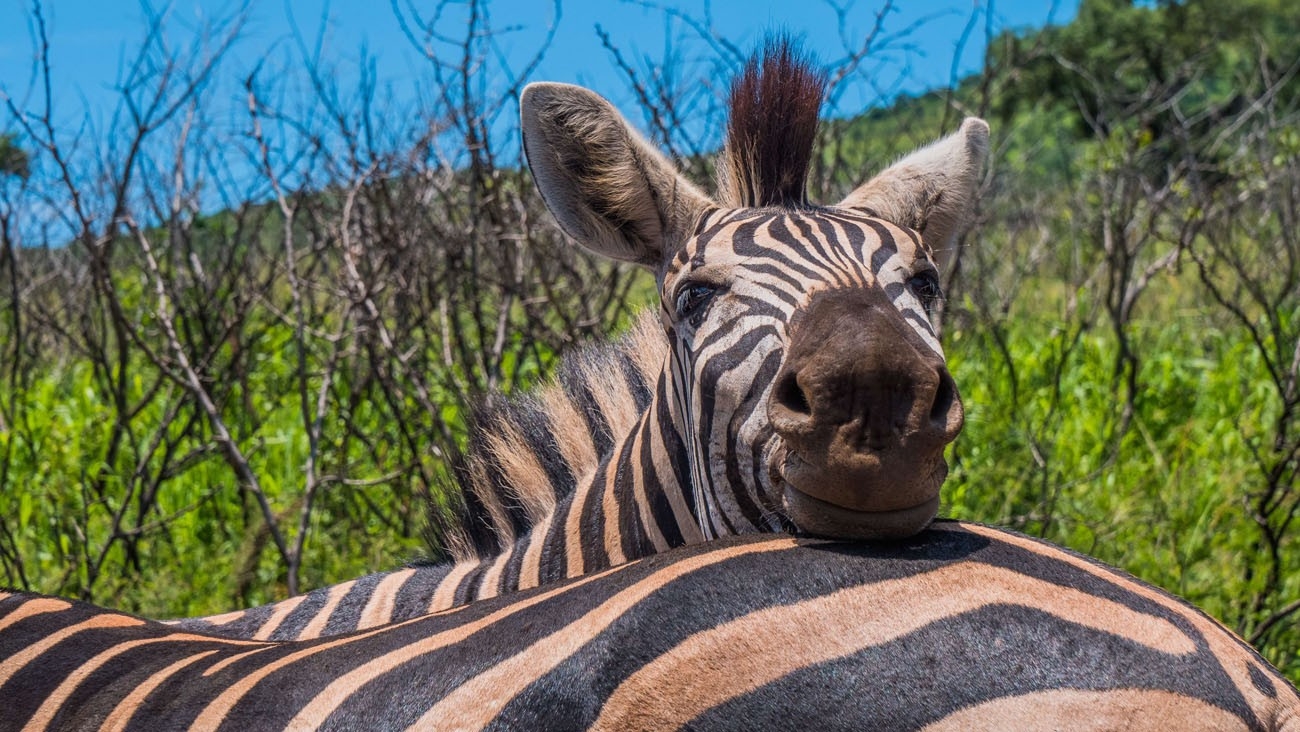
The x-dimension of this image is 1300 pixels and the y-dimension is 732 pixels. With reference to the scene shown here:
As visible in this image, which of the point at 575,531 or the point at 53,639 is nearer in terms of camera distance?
the point at 53,639

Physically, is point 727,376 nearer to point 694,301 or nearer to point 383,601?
point 694,301

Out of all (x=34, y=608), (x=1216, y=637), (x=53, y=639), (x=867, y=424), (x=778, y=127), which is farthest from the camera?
(x=778, y=127)

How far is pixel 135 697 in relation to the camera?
1952mm

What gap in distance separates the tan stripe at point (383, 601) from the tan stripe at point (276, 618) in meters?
0.26

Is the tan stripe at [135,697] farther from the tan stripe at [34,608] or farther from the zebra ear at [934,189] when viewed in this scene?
the zebra ear at [934,189]

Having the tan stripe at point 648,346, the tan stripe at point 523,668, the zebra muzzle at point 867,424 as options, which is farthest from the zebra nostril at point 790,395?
the tan stripe at point 648,346

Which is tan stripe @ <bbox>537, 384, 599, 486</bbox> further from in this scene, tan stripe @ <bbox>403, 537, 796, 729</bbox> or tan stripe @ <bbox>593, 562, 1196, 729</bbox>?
tan stripe @ <bbox>593, 562, 1196, 729</bbox>

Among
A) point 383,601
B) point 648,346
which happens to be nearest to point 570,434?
point 648,346

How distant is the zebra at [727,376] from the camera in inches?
70.1

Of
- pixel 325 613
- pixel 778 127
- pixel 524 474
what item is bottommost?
pixel 325 613

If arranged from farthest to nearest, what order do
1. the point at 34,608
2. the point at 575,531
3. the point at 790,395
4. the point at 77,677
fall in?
the point at 575,531
the point at 34,608
the point at 77,677
the point at 790,395

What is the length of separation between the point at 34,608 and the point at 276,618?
730 mm

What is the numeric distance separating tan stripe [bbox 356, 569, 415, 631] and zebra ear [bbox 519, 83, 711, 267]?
107 centimetres

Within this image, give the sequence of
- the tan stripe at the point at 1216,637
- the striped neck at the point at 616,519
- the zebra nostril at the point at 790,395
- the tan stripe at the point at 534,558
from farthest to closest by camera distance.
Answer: the tan stripe at the point at 534,558
the striped neck at the point at 616,519
the zebra nostril at the point at 790,395
the tan stripe at the point at 1216,637
